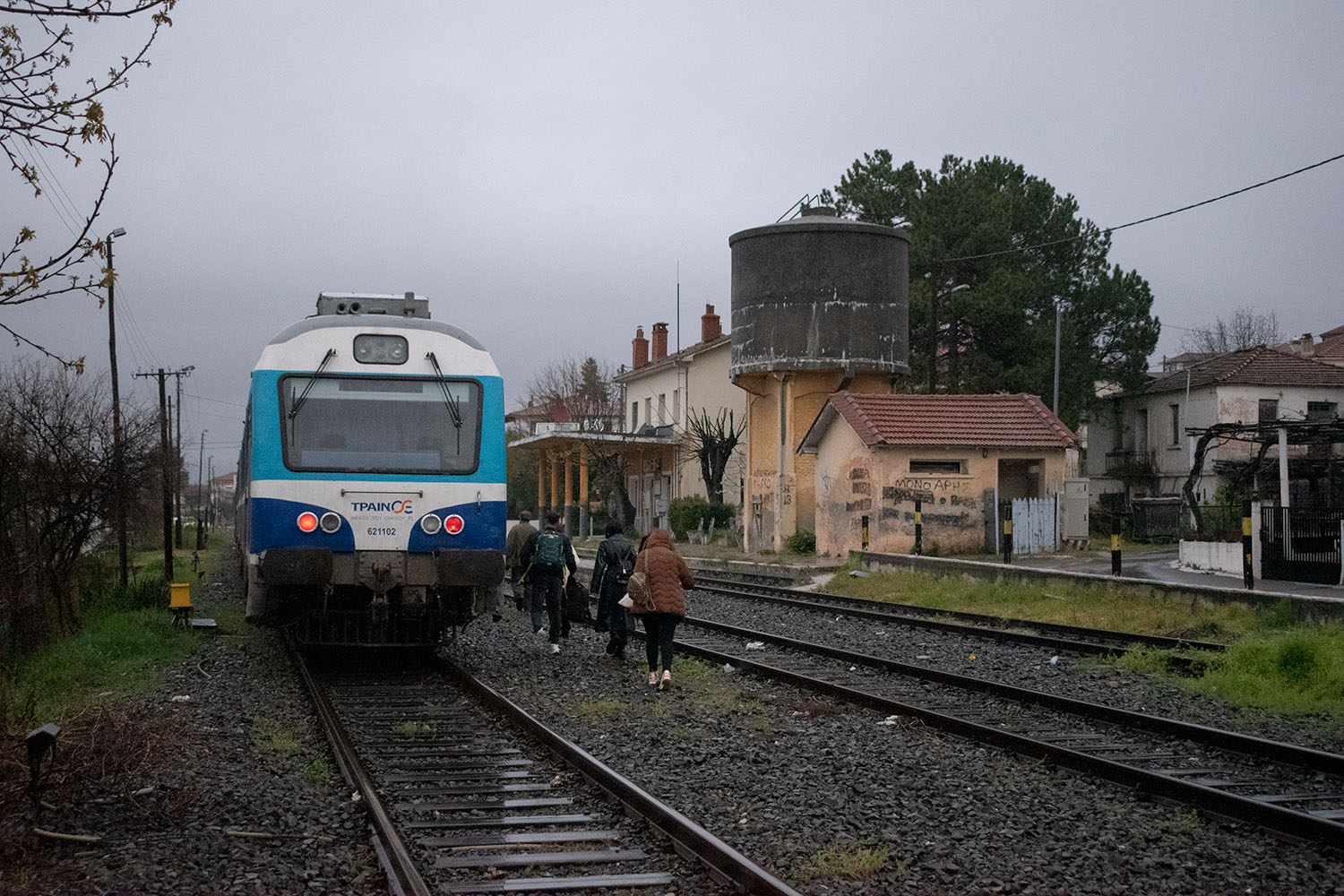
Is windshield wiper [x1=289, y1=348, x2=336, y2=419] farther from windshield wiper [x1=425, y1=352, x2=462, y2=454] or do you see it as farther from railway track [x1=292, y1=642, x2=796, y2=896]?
railway track [x1=292, y1=642, x2=796, y2=896]

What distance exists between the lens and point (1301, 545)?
19.8m

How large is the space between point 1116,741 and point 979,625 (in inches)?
337

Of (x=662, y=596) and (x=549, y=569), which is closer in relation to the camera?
(x=662, y=596)

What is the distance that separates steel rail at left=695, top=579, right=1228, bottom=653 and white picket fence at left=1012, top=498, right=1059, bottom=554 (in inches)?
286

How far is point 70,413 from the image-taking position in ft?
71.1

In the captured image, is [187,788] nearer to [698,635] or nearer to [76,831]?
[76,831]

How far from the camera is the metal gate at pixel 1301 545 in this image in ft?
63.2

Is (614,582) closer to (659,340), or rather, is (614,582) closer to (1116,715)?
(1116,715)

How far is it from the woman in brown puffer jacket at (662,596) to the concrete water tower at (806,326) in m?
23.0

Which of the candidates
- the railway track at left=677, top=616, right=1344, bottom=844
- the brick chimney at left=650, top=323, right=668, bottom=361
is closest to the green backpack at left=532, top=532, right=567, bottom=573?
the railway track at left=677, top=616, right=1344, bottom=844

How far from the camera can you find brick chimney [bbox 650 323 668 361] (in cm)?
5722

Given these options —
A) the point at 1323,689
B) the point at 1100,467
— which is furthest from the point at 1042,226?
the point at 1323,689

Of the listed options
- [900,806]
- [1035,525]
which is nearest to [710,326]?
[1035,525]

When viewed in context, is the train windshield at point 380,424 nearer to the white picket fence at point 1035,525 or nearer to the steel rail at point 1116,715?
the steel rail at point 1116,715
